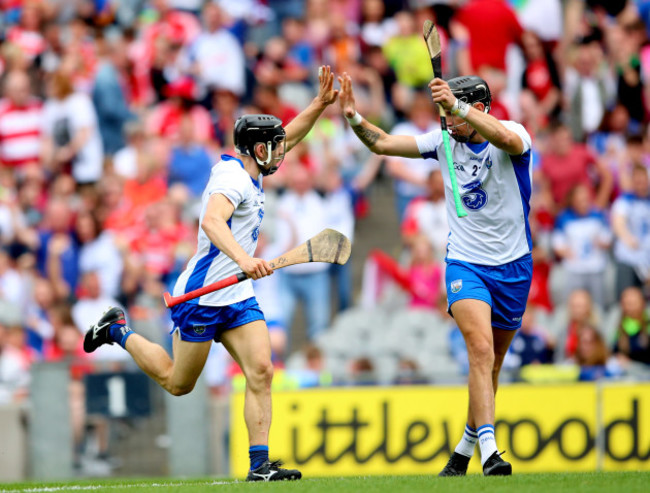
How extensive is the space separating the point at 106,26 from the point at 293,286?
6.03 metres

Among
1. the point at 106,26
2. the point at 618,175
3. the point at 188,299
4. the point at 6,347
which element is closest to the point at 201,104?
the point at 106,26

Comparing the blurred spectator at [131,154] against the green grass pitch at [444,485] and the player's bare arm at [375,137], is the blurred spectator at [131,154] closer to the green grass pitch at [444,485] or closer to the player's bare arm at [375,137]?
the player's bare arm at [375,137]

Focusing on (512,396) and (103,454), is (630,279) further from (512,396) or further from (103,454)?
(103,454)

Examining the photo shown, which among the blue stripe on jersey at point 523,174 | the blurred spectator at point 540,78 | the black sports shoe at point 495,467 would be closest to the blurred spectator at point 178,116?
the blurred spectator at point 540,78

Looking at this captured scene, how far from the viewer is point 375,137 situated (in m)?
8.19

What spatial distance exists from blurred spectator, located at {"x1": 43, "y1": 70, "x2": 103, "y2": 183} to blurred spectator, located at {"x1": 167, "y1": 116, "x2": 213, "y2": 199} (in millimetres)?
1193

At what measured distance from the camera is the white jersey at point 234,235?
25.0 feet

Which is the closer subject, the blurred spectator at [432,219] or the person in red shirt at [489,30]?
the blurred spectator at [432,219]

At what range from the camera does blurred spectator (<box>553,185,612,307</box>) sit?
1322 centimetres

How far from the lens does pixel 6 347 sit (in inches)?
518

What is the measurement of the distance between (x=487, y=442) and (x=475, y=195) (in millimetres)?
1587

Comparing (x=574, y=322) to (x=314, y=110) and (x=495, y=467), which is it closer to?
(x=314, y=110)

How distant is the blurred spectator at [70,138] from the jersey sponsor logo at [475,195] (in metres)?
8.49

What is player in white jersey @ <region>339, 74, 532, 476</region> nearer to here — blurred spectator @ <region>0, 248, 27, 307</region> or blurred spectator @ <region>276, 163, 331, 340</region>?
blurred spectator @ <region>276, 163, 331, 340</region>
